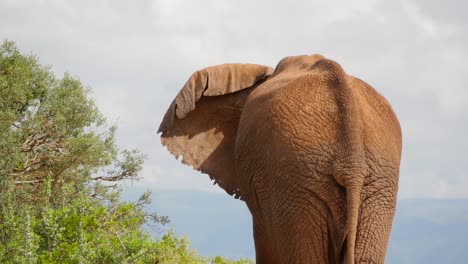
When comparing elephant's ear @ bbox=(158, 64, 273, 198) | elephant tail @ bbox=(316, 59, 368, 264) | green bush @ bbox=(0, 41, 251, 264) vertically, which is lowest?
elephant tail @ bbox=(316, 59, 368, 264)

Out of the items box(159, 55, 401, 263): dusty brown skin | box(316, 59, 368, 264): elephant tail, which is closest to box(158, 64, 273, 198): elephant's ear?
box(159, 55, 401, 263): dusty brown skin

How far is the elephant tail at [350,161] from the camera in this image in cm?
474

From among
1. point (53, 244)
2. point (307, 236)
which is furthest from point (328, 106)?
point (53, 244)

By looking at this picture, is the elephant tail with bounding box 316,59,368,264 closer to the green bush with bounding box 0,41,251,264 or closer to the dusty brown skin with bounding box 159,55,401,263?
the dusty brown skin with bounding box 159,55,401,263

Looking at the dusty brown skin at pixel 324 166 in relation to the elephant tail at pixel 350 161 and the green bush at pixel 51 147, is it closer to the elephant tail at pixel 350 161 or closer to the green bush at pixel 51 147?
the elephant tail at pixel 350 161

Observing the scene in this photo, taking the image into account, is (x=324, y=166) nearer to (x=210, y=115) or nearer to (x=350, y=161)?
(x=350, y=161)

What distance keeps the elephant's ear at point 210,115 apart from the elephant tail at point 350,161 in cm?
203

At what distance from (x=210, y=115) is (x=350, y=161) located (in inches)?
94.5

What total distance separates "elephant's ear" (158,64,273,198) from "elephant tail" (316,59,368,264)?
2031mm

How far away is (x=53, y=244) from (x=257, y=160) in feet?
7.72

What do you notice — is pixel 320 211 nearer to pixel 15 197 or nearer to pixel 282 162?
pixel 282 162

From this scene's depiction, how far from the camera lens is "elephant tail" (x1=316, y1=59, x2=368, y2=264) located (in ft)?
15.5

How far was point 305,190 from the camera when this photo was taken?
4.91 meters

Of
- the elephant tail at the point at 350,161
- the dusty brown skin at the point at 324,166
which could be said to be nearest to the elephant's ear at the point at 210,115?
the dusty brown skin at the point at 324,166
